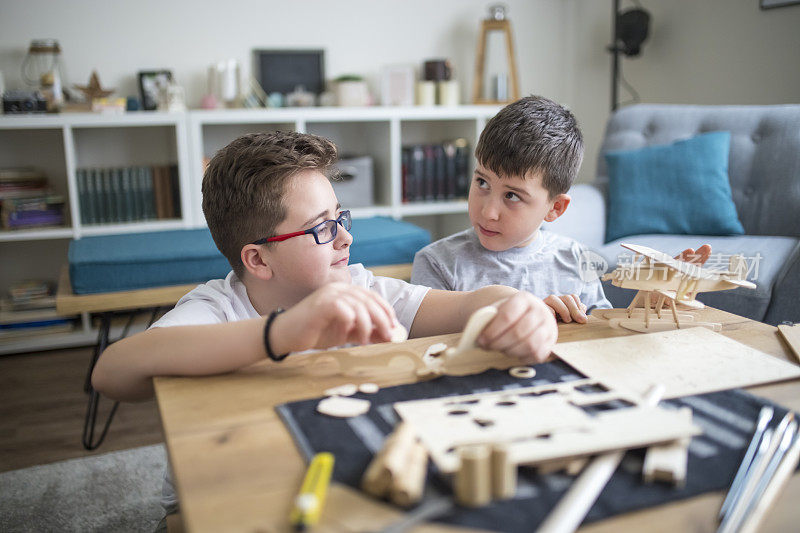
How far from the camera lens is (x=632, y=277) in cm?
88

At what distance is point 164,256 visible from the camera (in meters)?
2.19

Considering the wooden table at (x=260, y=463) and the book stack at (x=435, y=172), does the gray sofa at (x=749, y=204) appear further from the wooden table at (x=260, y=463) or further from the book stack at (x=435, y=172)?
the wooden table at (x=260, y=463)

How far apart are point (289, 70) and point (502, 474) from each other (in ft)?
11.0

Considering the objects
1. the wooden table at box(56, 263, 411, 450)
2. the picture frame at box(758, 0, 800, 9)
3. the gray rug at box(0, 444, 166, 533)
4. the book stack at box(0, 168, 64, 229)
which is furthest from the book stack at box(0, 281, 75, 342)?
the picture frame at box(758, 0, 800, 9)

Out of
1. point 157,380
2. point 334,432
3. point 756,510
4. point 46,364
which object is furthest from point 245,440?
point 46,364

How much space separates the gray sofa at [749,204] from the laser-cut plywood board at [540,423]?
5.00ft

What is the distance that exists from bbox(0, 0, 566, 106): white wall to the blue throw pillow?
1615mm

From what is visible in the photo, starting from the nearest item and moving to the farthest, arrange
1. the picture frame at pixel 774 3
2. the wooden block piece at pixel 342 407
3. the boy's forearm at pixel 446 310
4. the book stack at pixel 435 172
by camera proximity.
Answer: the wooden block piece at pixel 342 407
the boy's forearm at pixel 446 310
the picture frame at pixel 774 3
the book stack at pixel 435 172

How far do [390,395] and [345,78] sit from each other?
9.71 ft

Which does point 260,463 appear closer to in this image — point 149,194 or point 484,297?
point 484,297

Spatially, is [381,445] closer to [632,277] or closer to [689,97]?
[632,277]

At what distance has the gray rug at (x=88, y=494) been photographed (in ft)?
5.35

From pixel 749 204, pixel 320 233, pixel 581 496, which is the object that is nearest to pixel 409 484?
pixel 581 496

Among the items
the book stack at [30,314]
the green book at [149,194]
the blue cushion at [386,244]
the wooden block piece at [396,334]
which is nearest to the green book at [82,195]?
the green book at [149,194]
